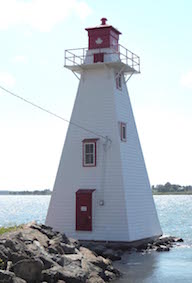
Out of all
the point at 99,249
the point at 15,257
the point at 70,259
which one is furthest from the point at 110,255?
the point at 15,257

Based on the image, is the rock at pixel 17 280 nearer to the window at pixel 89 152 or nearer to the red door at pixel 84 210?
the red door at pixel 84 210

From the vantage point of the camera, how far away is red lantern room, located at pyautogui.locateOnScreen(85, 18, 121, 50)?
85.8 feet

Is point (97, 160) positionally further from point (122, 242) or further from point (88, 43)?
point (88, 43)

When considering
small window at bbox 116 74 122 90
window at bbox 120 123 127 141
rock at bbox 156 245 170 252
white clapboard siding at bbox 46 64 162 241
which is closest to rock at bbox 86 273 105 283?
white clapboard siding at bbox 46 64 162 241

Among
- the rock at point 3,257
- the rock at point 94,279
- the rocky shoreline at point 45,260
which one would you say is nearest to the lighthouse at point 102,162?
the rocky shoreline at point 45,260

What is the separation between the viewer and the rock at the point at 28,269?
14852mm

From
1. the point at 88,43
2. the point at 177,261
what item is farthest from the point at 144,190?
the point at 88,43

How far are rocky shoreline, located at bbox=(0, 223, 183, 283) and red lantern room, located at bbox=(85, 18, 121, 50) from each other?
31.9 ft

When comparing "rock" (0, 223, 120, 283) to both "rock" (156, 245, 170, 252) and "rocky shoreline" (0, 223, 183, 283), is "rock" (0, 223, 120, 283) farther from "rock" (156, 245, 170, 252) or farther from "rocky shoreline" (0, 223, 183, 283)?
"rock" (156, 245, 170, 252)

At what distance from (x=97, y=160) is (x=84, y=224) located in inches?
113

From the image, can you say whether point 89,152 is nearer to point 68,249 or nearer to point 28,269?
point 68,249

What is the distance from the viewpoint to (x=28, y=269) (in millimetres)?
14945

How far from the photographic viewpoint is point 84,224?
80.8ft

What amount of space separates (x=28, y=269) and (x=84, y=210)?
980cm
